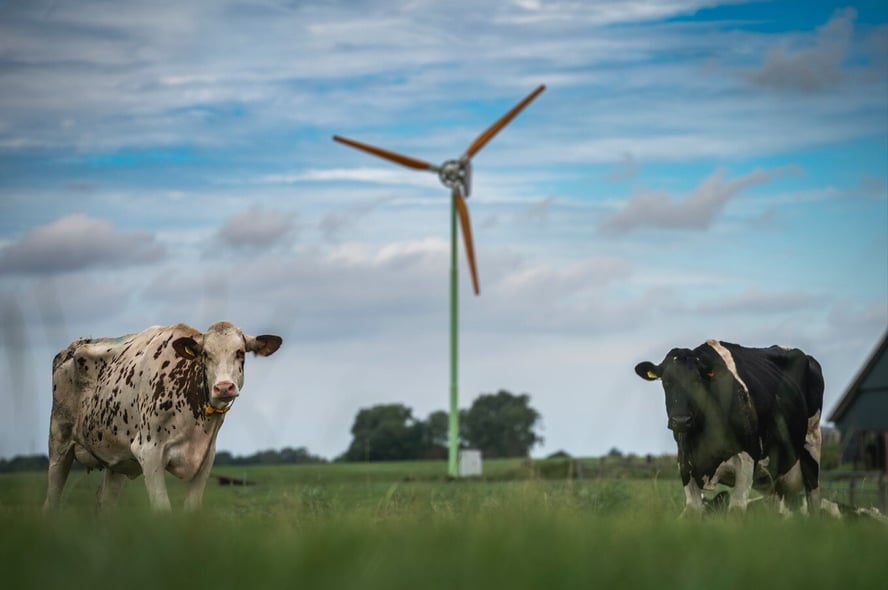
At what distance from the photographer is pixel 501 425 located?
305ft

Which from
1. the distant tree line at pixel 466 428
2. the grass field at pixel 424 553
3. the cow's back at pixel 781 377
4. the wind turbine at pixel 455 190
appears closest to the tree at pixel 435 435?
the distant tree line at pixel 466 428

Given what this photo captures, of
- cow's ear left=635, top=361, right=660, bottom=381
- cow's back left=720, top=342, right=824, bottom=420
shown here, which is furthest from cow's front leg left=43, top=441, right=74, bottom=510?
cow's back left=720, top=342, right=824, bottom=420

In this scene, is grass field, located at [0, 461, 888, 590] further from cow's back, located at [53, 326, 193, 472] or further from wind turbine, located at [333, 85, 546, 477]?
wind turbine, located at [333, 85, 546, 477]

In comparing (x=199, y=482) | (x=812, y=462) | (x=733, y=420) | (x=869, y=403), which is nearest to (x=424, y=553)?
(x=199, y=482)

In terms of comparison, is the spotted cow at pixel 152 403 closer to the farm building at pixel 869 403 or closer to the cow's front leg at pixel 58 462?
the cow's front leg at pixel 58 462

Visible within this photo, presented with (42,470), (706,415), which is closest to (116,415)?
(42,470)

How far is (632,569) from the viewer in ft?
14.5

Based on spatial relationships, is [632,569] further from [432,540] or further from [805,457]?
[805,457]

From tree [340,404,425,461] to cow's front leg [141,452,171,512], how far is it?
67.4m

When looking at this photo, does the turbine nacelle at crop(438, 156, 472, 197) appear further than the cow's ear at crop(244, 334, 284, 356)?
Yes

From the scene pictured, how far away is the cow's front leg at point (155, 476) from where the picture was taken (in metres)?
11.3

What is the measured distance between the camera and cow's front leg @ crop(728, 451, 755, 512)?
A: 1146 cm

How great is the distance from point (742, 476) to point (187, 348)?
555cm

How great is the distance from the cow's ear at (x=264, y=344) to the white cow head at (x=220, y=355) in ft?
0.23
